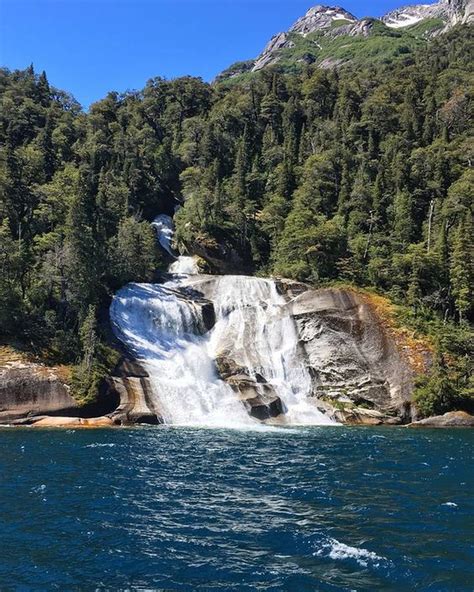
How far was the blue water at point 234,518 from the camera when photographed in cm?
1192

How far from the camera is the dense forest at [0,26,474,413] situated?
51.6 meters

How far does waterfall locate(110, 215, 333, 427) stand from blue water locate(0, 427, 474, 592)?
654 inches

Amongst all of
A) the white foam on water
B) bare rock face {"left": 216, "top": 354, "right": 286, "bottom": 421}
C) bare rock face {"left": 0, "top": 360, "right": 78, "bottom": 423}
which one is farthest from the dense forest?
the white foam on water

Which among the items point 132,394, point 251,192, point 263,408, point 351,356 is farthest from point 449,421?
point 251,192

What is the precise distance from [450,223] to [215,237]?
32.1m

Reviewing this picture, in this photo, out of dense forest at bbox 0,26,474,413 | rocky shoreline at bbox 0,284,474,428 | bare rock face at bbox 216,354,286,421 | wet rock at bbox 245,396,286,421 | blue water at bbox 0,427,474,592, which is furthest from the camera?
dense forest at bbox 0,26,474,413

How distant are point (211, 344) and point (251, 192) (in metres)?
45.1

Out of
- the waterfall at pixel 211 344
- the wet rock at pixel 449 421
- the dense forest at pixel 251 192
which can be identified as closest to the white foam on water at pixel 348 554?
the waterfall at pixel 211 344

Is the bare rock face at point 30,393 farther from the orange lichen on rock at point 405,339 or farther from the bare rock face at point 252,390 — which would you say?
the orange lichen on rock at point 405,339

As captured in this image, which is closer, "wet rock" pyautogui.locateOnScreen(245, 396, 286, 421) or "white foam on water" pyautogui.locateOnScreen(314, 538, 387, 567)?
"white foam on water" pyautogui.locateOnScreen(314, 538, 387, 567)

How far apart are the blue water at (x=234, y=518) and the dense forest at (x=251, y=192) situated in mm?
21276

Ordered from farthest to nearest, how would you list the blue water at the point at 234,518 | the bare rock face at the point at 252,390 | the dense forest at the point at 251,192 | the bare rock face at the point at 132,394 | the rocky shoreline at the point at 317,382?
the dense forest at the point at 251,192, the bare rock face at the point at 252,390, the bare rock face at the point at 132,394, the rocky shoreline at the point at 317,382, the blue water at the point at 234,518

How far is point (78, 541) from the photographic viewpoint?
14023mm

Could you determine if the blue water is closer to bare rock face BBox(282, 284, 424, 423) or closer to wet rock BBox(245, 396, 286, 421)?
wet rock BBox(245, 396, 286, 421)
